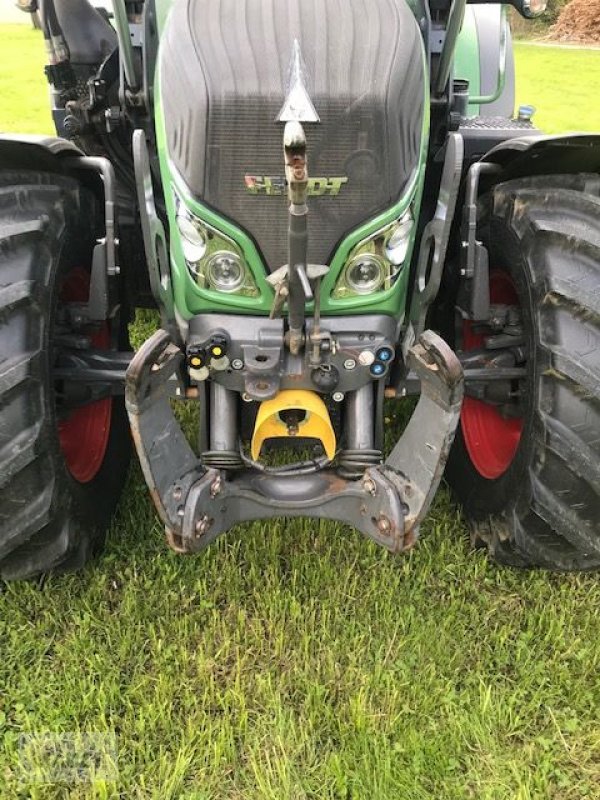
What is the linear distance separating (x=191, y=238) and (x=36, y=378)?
1.79 feet

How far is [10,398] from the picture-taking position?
2.00m

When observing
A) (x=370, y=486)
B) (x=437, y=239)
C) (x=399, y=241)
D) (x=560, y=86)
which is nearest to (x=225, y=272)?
(x=399, y=241)

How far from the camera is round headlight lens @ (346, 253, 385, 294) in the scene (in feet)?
6.81

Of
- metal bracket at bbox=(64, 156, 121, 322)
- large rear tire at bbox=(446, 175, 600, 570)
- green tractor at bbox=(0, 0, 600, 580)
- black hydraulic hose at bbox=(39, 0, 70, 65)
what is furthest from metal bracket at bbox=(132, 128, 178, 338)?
black hydraulic hose at bbox=(39, 0, 70, 65)

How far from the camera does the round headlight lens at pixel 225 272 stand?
2.04 metres

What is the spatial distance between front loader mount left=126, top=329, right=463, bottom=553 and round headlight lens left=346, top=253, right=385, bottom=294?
22 cm

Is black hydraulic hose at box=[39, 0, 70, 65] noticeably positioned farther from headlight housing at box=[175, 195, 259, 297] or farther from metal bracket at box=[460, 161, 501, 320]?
metal bracket at box=[460, 161, 501, 320]

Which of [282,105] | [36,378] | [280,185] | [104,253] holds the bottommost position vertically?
[36,378]

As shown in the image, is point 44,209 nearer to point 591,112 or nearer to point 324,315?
point 324,315

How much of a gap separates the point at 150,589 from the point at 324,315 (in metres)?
1.06

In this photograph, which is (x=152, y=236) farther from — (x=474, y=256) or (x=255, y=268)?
(x=474, y=256)

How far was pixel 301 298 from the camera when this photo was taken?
189 centimetres

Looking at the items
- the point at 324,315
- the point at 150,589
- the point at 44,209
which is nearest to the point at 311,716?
the point at 150,589

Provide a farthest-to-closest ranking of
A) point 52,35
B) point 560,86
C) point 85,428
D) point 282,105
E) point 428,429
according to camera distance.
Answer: point 560,86
point 52,35
point 85,428
point 428,429
point 282,105
